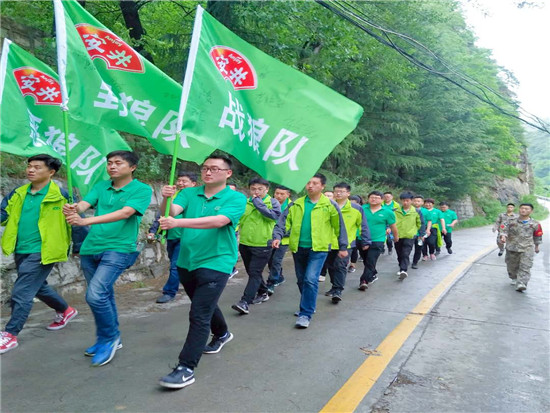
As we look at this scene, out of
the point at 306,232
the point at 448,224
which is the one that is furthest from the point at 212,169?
the point at 448,224

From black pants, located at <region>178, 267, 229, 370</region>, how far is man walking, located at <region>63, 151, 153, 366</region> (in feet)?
2.19

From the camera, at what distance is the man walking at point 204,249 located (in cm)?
368

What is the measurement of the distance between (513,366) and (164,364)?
328cm

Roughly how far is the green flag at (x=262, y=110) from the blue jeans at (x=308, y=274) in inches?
73.4

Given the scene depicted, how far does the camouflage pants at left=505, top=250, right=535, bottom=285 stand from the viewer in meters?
8.48

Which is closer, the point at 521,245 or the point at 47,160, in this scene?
the point at 47,160

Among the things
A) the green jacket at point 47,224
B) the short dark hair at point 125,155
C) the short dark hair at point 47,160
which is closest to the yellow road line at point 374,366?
the short dark hair at point 125,155

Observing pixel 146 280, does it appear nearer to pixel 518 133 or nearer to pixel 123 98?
pixel 123 98

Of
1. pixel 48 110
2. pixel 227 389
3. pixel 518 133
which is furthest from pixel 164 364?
pixel 518 133

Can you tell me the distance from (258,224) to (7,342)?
323cm

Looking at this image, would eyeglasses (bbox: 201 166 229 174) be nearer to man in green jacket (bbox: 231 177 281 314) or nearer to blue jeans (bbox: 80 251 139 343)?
blue jeans (bbox: 80 251 139 343)

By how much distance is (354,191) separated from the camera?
1736cm

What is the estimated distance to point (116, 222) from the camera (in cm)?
420

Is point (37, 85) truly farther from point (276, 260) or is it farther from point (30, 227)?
point (276, 260)
